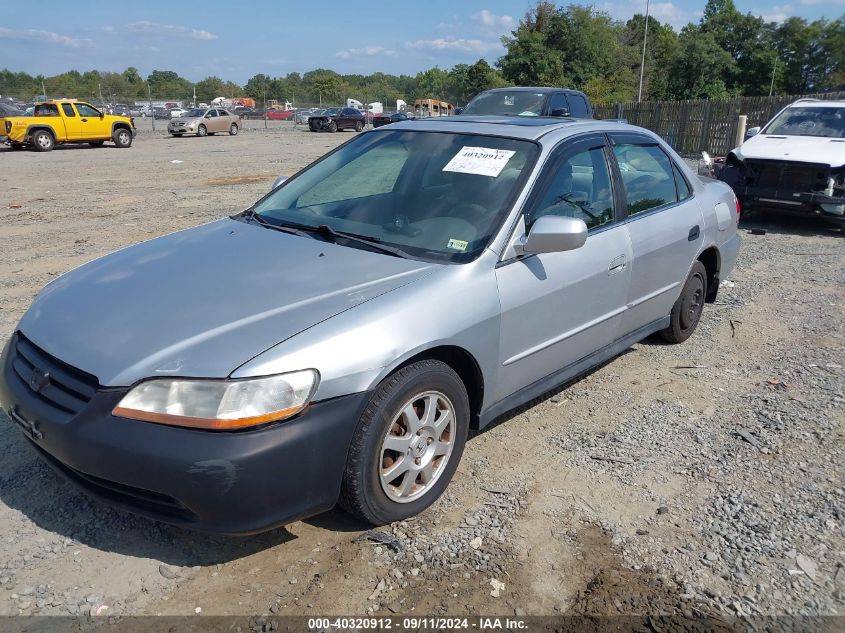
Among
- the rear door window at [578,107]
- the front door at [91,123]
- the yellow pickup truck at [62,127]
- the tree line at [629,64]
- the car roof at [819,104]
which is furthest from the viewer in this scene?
the tree line at [629,64]

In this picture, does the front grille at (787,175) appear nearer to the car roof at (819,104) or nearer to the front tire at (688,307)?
the car roof at (819,104)

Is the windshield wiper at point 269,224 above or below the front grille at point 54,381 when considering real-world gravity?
above

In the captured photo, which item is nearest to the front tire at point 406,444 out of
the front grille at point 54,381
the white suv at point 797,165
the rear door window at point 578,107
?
the front grille at point 54,381

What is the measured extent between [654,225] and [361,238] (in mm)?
2018

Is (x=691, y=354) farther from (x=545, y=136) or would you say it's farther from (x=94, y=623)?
(x=94, y=623)

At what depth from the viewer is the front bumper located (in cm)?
234

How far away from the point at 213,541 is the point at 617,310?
2603mm

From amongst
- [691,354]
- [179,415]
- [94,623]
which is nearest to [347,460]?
[179,415]

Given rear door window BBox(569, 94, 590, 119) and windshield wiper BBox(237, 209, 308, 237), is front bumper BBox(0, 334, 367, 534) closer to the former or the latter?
windshield wiper BBox(237, 209, 308, 237)

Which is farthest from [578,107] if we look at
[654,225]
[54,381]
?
[54,381]

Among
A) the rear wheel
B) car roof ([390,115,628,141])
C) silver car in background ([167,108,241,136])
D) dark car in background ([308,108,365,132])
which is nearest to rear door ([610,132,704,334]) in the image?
car roof ([390,115,628,141])

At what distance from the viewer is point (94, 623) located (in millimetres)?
2414

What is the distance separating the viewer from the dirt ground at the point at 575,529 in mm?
2584

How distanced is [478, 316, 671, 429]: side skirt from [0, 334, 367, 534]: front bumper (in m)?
0.99
